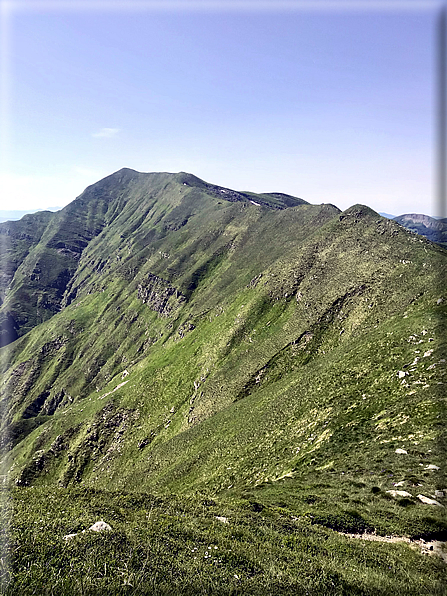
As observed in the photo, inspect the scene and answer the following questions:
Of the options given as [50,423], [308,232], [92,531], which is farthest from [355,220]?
[50,423]

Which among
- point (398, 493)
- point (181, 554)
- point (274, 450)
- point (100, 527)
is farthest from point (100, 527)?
point (274, 450)

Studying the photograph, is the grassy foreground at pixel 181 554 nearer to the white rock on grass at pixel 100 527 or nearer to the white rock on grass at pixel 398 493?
the white rock on grass at pixel 100 527

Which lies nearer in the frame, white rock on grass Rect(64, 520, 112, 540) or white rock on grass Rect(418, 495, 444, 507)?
white rock on grass Rect(64, 520, 112, 540)

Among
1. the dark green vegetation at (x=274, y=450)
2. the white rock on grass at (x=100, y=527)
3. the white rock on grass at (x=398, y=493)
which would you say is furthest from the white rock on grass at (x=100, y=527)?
the white rock on grass at (x=398, y=493)

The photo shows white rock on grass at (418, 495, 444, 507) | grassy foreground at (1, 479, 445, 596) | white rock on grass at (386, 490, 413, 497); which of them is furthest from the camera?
white rock on grass at (386, 490, 413, 497)

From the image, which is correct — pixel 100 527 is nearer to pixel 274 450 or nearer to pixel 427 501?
pixel 427 501

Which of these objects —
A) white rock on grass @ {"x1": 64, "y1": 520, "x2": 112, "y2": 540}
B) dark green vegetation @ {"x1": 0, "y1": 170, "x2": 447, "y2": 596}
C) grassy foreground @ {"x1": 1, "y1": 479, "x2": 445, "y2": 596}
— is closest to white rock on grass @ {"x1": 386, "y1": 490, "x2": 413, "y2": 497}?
dark green vegetation @ {"x1": 0, "y1": 170, "x2": 447, "y2": 596}

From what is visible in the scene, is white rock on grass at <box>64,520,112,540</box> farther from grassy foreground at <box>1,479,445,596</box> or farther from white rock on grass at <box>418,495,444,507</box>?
white rock on grass at <box>418,495,444,507</box>

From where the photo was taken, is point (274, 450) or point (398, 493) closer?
point (398, 493)
